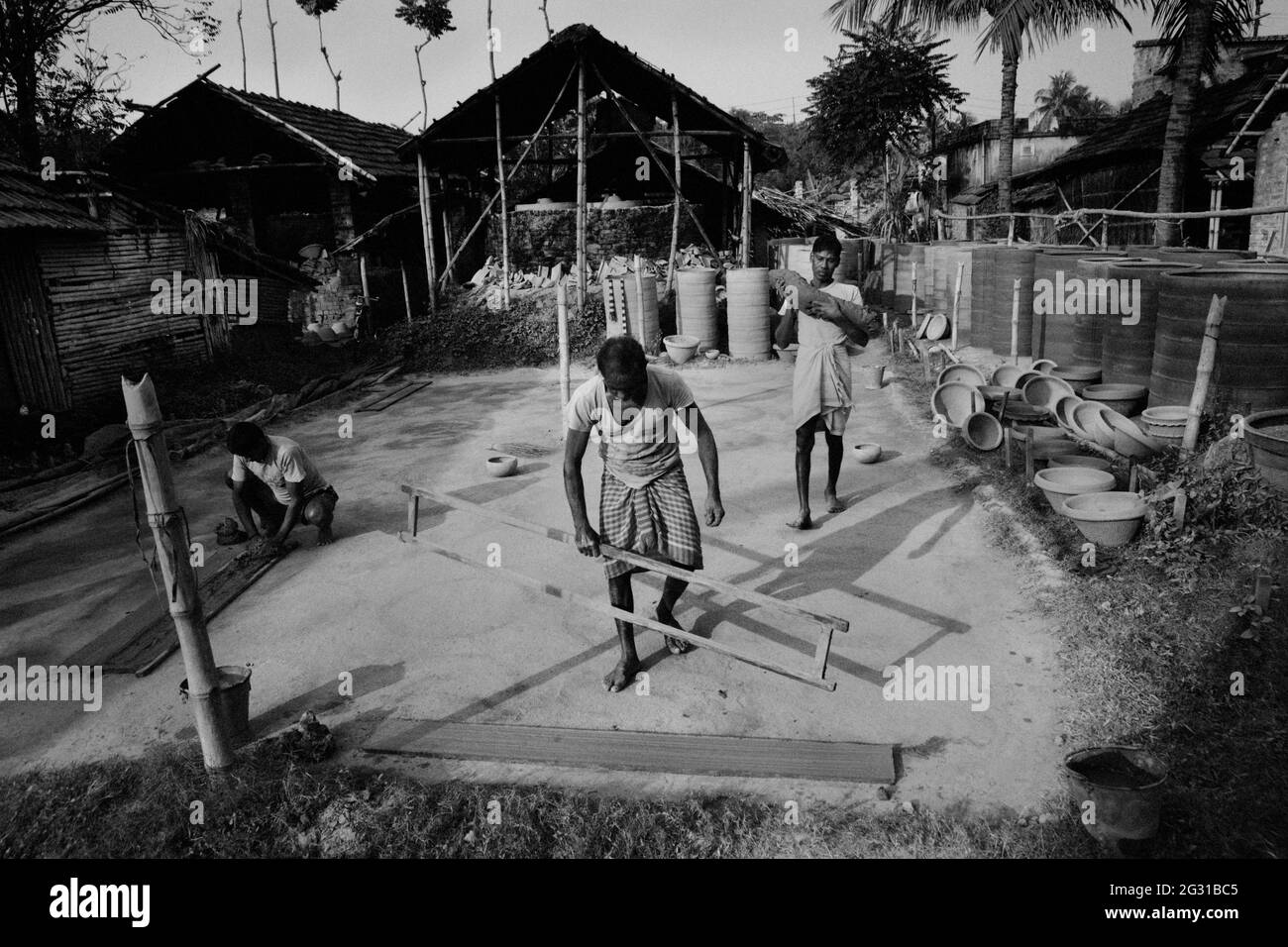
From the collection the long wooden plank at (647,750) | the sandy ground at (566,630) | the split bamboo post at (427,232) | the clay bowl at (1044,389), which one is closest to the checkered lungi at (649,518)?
the sandy ground at (566,630)

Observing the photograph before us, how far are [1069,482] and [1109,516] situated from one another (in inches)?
24.3

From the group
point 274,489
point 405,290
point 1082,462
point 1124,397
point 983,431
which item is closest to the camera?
point 1082,462

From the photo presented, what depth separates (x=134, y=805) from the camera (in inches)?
140

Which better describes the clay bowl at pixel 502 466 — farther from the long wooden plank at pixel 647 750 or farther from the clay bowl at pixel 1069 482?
the clay bowl at pixel 1069 482

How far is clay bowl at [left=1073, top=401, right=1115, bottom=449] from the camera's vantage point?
6.27 meters

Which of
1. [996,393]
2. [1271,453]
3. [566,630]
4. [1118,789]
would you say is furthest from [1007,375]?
[1118,789]

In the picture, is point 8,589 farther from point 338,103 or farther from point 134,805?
point 338,103

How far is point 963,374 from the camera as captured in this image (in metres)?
8.45

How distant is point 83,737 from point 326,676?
3.62ft

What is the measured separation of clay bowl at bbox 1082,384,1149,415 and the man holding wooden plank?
4111mm

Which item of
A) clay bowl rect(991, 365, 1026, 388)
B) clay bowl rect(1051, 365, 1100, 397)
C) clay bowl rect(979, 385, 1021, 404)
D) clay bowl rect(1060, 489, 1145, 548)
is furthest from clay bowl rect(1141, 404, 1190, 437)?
clay bowl rect(991, 365, 1026, 388)

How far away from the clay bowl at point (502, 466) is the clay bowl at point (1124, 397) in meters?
4.91

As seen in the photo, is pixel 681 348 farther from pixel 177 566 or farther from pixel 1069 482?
pixel 177 566

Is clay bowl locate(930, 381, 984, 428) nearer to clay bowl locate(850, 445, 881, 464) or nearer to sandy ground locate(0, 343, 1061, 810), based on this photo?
sandy ground locate(0, 343, 1061, 810)
